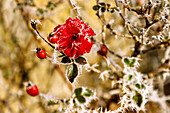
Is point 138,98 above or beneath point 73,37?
beneath

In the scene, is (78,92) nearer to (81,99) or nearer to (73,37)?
(81,99)

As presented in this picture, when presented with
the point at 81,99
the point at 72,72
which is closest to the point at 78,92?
the point at 81,99

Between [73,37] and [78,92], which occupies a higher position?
[73,37]

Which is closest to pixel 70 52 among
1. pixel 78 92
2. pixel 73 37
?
pixel 73 37

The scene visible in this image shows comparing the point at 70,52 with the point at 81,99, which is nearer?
the point at 70,52

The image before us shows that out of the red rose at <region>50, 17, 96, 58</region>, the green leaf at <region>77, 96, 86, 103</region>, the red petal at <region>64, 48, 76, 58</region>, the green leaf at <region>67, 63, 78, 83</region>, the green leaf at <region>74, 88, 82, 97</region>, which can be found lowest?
the green leaf at <region>77, 96, 86, 103</region>

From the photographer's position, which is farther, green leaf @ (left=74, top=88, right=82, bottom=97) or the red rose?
green leaf @ (left=74, top=88, right=82, bottom=97)

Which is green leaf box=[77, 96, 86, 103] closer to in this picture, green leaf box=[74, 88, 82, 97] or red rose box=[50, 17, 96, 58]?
green leaf box=[74, 88, 82, 97]

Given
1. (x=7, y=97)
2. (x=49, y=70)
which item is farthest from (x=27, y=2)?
(x=7, y=97)

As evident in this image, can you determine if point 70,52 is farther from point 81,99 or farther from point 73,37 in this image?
point 81,99

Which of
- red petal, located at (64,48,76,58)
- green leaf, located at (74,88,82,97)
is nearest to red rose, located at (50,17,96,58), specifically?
red petal, located at (64,48,76,58)
